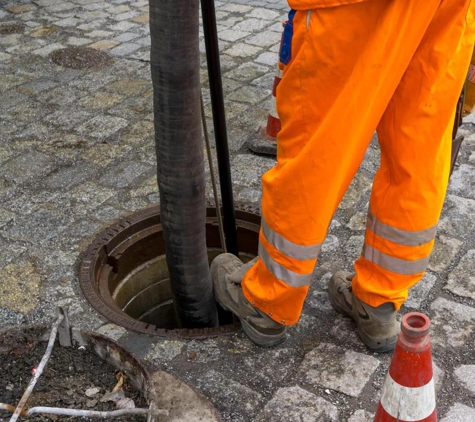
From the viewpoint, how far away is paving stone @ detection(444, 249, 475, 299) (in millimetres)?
3480

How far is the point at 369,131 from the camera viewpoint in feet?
8.46

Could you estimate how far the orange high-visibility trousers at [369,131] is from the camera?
240cm

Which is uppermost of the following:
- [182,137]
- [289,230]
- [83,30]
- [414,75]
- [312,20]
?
[312,20]

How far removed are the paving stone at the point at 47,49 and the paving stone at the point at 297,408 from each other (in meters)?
4.58

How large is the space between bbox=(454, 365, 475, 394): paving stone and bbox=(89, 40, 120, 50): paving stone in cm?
472

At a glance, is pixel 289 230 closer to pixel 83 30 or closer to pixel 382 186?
pixel 382 186

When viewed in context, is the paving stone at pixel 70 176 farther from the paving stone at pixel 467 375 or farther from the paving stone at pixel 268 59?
the paving stone at pixel 467 375

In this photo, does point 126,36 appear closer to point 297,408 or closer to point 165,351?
point 165,351

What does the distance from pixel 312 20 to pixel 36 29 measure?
527cm

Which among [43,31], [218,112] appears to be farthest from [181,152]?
[43,31]

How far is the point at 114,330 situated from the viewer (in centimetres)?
317

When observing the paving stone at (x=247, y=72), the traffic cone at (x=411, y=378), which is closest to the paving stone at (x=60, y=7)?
the paving stone at (x=247, y=72)

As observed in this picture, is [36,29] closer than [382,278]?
No

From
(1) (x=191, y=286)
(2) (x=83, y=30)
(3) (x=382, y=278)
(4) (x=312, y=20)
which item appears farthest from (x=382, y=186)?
(2) (x=83, y=30)
